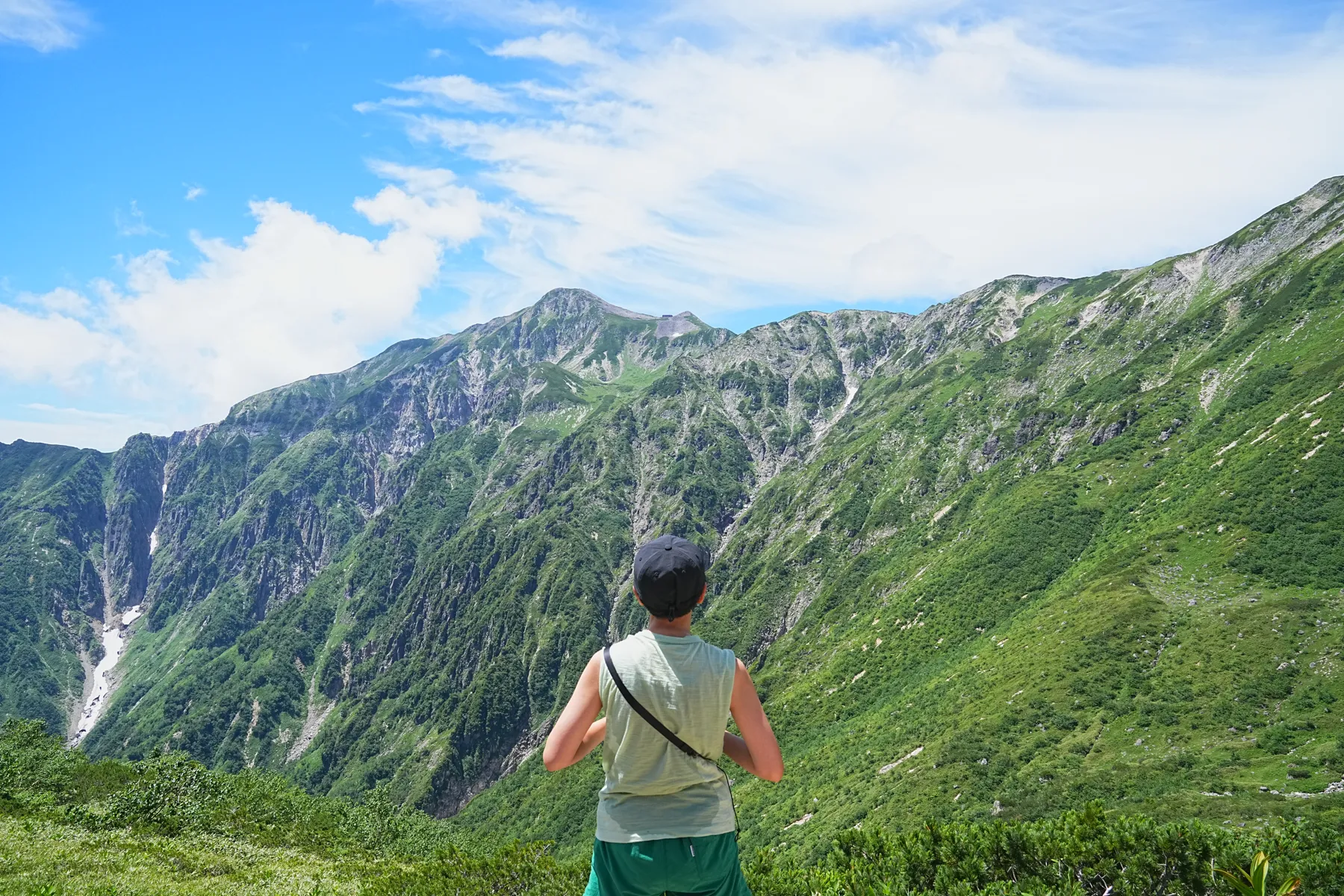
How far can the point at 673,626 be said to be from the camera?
511 centimetres

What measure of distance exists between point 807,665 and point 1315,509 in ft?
385

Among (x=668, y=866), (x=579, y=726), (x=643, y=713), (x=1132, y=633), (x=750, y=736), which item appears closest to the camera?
(x=643, y=713)

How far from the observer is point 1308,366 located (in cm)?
14175

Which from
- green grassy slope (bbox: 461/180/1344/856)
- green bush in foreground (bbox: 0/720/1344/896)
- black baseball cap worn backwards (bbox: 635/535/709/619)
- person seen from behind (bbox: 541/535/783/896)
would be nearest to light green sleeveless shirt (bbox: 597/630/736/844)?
person seen from behind (bbox: 541/535/783/896)

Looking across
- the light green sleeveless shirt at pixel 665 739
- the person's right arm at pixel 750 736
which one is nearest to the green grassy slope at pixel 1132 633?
the person's right arm at pixel 750 736

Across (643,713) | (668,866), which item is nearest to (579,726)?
(643,713)

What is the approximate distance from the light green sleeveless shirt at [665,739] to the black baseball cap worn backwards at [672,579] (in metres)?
0.24

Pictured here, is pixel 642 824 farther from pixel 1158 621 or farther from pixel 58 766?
pixel 1158 621

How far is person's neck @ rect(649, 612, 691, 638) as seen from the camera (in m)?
5.05

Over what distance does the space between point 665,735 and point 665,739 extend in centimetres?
6

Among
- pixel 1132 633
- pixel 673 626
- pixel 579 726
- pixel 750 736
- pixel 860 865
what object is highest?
pixel 673 626

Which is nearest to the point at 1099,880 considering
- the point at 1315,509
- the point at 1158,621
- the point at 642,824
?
the point at 642,824

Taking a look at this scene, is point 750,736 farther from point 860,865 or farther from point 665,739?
point 860,865

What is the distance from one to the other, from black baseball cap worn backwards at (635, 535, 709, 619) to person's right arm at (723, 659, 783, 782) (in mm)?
642
